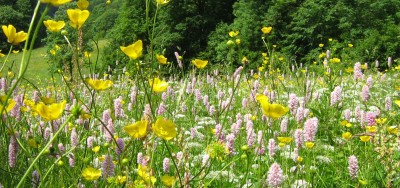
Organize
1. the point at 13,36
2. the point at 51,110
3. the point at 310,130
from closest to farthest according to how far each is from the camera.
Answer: the point at 51,110, the point at 13,36, the point at 310,130

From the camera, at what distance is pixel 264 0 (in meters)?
21.8

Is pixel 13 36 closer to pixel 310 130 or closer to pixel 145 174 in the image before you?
pixel 145 174

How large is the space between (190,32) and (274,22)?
5.24 metres

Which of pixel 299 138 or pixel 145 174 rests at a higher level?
pixel 145 174

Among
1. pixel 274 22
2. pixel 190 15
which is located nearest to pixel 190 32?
pixel 190 15

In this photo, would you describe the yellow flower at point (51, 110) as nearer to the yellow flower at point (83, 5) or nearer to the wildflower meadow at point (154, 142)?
the wildflower meadow at point (154, 142)

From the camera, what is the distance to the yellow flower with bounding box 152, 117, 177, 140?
101 cm

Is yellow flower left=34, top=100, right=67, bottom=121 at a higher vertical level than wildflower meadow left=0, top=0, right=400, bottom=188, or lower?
higher

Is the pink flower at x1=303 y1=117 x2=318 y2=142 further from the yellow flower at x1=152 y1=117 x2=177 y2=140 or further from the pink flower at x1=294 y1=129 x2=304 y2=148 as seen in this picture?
the yellow flower at x1=152 y1=117 x2=177 y2=140

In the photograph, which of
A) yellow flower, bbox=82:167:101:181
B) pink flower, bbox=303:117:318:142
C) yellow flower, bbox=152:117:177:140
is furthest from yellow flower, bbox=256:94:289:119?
pink flower, bbox=303:117:318:142

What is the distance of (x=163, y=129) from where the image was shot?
1.03 meters

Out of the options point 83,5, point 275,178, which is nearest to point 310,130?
point 275,178

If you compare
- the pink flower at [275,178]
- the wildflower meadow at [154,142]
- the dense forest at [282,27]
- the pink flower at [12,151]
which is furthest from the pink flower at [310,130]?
the dense forest at [282,27]

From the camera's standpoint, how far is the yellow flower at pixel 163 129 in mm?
1011
